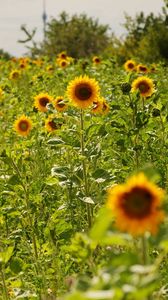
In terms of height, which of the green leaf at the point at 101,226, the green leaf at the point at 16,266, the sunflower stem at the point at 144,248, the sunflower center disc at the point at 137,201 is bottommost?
the green leaf at the point at 16,266

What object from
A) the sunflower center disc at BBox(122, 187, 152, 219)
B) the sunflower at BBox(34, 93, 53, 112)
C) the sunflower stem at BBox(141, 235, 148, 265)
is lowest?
the sunflower stem at BBox(141, 235, 148, 265)

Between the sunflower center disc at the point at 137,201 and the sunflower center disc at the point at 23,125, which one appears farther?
the sunflower center disc at the point at 23,125

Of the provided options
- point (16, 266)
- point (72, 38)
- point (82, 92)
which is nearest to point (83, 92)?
point (82, 92)

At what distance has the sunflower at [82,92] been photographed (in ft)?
11.7

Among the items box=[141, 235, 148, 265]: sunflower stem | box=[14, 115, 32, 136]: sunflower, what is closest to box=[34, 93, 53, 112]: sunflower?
box=[14, 115, 32, 136]: sunflower

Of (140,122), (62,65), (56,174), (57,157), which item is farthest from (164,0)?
(56,174)

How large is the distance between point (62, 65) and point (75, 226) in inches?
301

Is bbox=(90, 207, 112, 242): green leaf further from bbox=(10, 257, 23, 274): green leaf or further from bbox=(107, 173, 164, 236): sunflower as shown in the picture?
bbox=(10, 257, 23, 274): green leaf

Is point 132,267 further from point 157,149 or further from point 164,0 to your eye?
point 164,0

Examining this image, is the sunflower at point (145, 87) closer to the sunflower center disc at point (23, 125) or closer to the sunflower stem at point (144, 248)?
the sunflower center disc at point (23, 125)

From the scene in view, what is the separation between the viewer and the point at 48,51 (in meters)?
22.8

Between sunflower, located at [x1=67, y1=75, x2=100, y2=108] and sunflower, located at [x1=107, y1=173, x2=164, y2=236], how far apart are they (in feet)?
6.94

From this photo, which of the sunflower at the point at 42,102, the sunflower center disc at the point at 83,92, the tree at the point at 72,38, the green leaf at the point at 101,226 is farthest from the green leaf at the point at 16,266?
the tree at the point at 72,38

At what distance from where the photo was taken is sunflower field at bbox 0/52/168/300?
4.40ft
